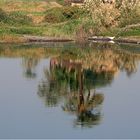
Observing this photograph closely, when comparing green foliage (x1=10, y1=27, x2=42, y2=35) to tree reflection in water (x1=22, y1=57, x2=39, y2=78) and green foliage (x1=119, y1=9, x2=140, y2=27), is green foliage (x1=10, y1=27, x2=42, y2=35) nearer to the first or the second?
green foliage (x1=119, y1=9, x2=140, y2=27)

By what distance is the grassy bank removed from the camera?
152 feet

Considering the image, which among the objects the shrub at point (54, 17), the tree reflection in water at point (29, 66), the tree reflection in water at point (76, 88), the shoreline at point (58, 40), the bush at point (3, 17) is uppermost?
the tree reflection in water at point (76, 88)

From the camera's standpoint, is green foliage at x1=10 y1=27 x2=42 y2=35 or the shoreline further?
green foliage at x1=10 y1=27 x2=42 y2=35

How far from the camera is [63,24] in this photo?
48.2 m

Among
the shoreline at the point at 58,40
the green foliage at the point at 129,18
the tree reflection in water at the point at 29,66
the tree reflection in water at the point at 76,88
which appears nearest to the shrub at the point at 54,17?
the green foliage at the point at 129,18

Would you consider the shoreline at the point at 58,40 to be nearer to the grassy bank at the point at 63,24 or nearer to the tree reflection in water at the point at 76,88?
the grassy bank at the point at 63,24

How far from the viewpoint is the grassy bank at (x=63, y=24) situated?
152 ft

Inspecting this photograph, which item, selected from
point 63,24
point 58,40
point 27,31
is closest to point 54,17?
point 63,24

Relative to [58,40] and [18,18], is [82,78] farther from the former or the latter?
[18,18]

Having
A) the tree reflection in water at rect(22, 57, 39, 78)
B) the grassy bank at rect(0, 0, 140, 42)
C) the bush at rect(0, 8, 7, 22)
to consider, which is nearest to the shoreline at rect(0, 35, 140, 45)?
the grassy bank at rect(0, 0, 140, 42)

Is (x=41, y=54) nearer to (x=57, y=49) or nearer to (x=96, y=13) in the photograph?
(x=57, y=49)

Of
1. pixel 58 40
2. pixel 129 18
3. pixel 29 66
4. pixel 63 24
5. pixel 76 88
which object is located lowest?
pixel 58 40

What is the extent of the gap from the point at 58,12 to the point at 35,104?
99.7 feet

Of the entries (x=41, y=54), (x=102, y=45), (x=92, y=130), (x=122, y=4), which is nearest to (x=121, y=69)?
(x=41, y=54)
